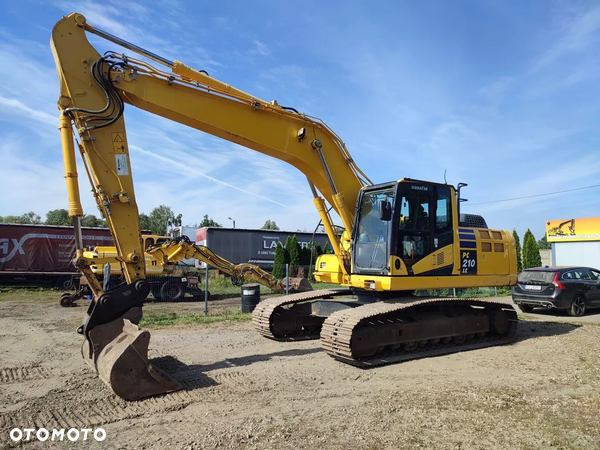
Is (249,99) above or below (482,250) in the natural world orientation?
above

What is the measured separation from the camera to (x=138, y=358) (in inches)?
222

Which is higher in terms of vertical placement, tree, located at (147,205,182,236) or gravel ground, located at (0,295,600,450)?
A: tree, located at (147,205,182,236)

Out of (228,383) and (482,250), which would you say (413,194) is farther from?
(228,383)

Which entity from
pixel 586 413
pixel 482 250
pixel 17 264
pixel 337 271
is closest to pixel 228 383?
pixel 337 271

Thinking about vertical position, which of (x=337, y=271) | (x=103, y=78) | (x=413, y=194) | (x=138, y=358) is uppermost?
(x=103, y=78)

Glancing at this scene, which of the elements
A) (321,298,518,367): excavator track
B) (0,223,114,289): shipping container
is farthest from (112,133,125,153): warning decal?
(0,223,114,289): shipping container

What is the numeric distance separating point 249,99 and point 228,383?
463cm

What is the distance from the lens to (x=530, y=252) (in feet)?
79.9

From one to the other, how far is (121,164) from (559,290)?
12.0 m

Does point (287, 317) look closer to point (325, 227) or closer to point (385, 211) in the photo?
point (325, 227)

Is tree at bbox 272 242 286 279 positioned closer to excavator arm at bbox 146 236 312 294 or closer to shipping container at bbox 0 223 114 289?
excavator arm at bbox 146 236 312 294

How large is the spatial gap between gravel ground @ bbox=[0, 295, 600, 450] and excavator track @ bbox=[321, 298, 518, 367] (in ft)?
1.02

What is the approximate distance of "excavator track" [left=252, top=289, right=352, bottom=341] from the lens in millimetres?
8875

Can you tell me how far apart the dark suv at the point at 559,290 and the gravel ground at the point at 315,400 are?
4.13 meters
